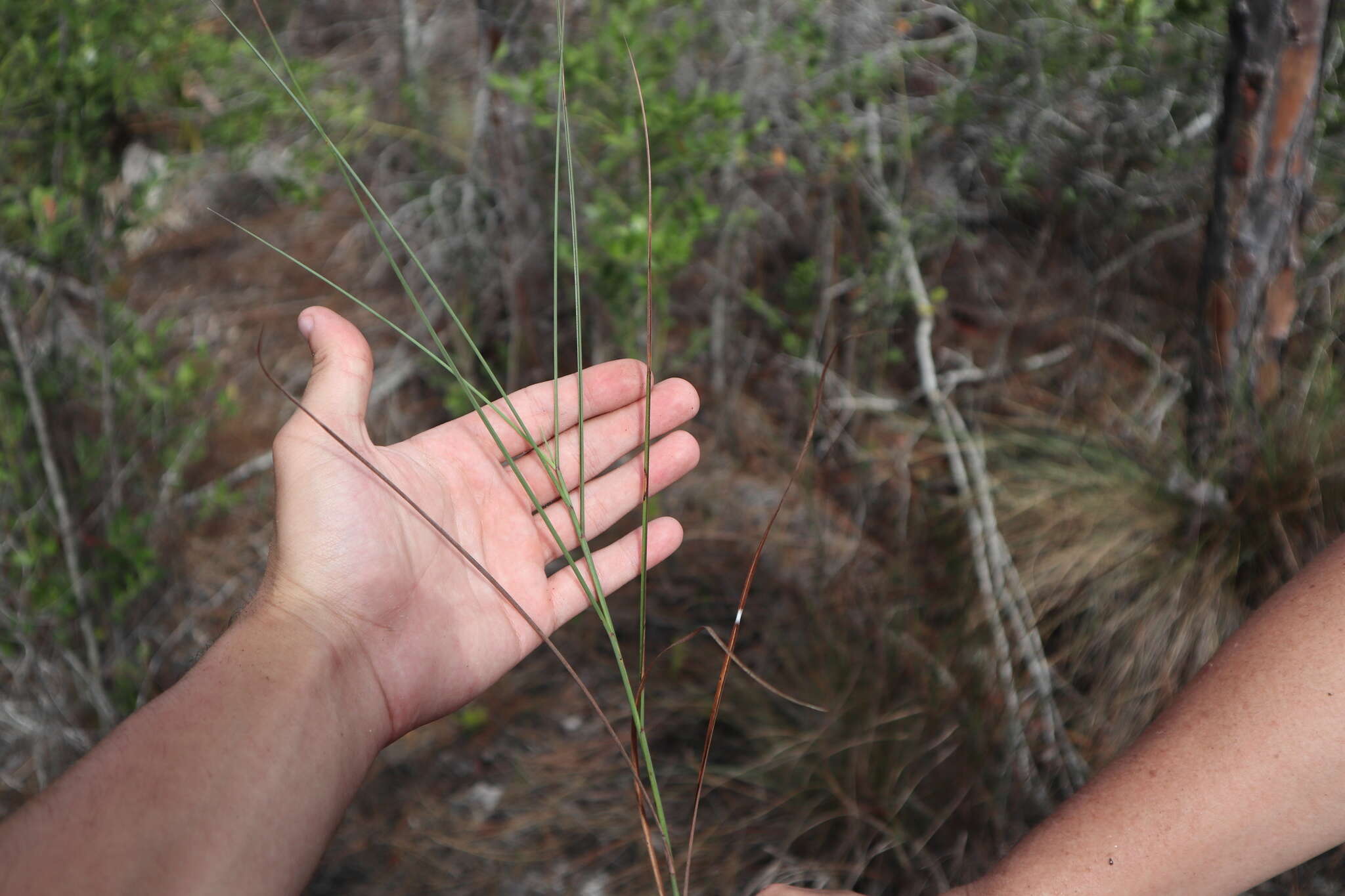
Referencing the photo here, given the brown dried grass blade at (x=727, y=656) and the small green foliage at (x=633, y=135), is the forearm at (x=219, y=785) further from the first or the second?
the small green foliage at (x=633, y=135)

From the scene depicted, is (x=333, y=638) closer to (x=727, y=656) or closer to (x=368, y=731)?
(x=368, y=731)

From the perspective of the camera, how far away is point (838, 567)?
92.7 inches

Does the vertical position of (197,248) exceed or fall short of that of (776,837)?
it exceeds it

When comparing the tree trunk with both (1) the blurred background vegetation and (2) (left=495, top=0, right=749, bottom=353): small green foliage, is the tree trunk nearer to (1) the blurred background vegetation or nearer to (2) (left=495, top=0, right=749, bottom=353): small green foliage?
(1) the blurred background vegetation

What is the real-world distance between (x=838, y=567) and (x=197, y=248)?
330 centimetres

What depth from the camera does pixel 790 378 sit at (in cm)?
316

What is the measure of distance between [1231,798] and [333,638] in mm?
1187

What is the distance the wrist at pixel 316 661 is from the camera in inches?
45.2

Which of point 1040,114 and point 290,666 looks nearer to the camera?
point 290,666

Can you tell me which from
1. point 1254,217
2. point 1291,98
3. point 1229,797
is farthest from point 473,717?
point 1291,98

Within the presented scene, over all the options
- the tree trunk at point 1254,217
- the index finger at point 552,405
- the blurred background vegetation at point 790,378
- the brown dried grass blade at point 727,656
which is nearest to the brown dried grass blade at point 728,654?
the brown dried grass blade at point 727,656

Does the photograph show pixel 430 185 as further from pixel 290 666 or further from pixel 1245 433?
pixel 1245 433

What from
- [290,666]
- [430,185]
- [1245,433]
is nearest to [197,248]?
[430,185]

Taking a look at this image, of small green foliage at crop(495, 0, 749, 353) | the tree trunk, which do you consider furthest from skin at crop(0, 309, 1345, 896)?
small green foliage at crop(495, 0, 749, 353)
